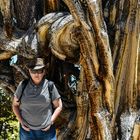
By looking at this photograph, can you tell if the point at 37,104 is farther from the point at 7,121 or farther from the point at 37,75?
the point at 7,121

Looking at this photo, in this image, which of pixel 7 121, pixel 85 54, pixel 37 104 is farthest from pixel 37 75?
pixel 7 121

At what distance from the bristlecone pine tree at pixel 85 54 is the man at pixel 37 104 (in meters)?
0.35

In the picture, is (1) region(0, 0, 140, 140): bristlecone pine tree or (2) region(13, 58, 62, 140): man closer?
(2) region(13, 58, 62, 140): man

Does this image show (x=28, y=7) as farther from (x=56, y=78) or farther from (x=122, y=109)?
(x=122, y=109)

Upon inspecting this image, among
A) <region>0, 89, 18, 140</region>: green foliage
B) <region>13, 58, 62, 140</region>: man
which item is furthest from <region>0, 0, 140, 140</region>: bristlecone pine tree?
<region>0, 89, 18, 140</region>: green foliage

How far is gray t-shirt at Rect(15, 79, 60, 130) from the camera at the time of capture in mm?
2676

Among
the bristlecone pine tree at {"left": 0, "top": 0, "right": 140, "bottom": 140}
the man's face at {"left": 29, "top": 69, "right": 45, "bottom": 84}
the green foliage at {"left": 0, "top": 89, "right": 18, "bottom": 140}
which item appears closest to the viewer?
the man's face at {"left": 29, "top": 69, "right": 45, "bottom": 84}

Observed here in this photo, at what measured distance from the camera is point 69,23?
314cm

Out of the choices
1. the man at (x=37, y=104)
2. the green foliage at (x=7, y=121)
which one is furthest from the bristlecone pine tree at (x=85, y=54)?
the green foliage at (x=7, y=121)

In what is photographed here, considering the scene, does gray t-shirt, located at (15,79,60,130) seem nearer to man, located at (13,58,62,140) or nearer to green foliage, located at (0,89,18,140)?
man, located at (13,58,62,140)

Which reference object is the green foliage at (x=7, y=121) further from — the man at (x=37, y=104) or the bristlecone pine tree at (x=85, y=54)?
the man at (x=37, y=104)

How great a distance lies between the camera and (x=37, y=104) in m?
2.68

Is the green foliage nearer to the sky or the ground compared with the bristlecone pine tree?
nearer to the ground

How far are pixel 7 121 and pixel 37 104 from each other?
7.99 ft
